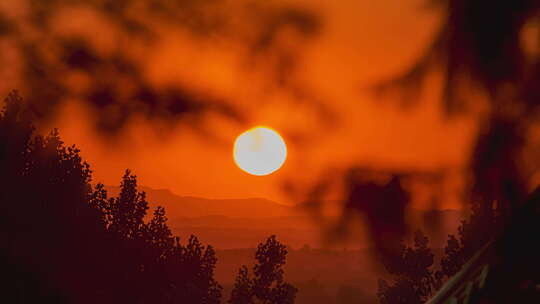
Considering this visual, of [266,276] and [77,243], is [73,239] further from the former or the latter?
[266,276]

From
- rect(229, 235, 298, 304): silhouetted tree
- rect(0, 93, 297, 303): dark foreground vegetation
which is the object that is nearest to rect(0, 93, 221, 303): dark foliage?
rect(0, 93, 297, 303): dark foreground vegetation

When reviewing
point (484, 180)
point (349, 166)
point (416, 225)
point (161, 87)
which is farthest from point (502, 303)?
point (161, 87)

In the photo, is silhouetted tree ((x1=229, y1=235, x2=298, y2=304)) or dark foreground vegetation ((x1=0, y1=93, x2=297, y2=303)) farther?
silhouetted tree ((x1=229, y1=235, x2=298, y2=304))

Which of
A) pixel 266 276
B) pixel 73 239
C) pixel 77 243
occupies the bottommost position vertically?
pixel 266 276

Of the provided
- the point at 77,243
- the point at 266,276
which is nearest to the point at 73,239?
the point at 77,243

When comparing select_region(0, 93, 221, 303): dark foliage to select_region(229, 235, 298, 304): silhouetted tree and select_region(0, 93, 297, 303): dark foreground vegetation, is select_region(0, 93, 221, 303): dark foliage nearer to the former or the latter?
select_region(0, 93, 297, 303): dark foreground vegetation

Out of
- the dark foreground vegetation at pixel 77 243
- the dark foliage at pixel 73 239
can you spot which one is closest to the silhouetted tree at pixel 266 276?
the dark foreground vegetation at pixel 77 243

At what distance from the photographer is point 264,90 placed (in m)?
3.09

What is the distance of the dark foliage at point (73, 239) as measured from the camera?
58.3 ft

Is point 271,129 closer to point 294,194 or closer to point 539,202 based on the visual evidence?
point 294,194

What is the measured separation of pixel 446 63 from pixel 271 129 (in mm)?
1006

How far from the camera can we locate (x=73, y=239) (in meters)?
19.8

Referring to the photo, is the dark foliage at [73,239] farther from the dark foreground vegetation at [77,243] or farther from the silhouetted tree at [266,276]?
the silhouetted tree at [266,276]

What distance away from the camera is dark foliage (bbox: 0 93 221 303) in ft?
58.3
